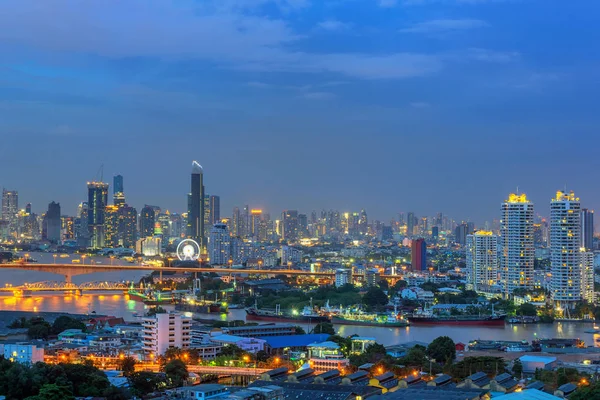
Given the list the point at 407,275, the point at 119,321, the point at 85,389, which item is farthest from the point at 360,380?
the point at 407,275

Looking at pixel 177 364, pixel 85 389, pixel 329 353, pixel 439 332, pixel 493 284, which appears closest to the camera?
pixel 85 389

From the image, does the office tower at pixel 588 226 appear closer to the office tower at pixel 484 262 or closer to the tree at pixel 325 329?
the office tower at pixel 484 262

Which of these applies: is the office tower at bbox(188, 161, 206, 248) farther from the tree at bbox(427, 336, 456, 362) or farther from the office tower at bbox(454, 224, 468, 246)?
the tree at bbox(427, 336, 456, 362)

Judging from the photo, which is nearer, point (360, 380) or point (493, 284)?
point (360, 380)

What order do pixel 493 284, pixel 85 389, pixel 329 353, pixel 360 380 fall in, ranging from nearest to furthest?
pixel 85 389
pixel 360 380
pixel 329 353
pixel 493 284

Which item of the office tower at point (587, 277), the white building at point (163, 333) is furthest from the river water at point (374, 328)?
the white building at point (163, 333)

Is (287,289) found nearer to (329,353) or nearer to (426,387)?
(329,353)
